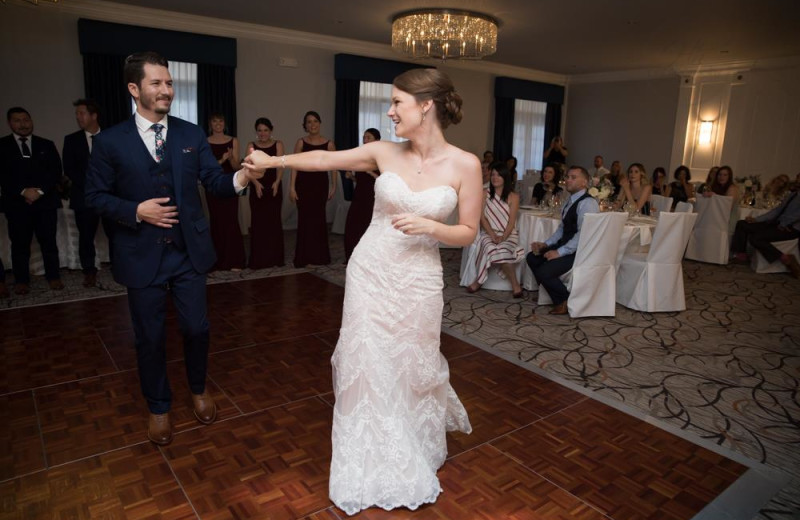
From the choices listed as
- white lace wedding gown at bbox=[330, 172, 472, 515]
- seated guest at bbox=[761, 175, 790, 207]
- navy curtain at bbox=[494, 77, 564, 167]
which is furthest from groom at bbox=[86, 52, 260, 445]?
navy curtain at bbox=[494, 77, 564, 167]

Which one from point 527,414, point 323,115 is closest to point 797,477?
point 527,414

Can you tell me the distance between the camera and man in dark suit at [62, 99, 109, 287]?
17.1 ft

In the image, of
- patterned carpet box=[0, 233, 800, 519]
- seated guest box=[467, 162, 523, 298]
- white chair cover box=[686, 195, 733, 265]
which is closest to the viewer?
patterned carpet box=[0, 233, 800, 519]

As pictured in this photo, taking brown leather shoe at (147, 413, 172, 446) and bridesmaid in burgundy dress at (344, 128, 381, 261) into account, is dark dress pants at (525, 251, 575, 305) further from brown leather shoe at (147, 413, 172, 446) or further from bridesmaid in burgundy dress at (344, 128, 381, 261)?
brown leather shoe at (147, 413, 172, 446)

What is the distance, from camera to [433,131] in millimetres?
2258

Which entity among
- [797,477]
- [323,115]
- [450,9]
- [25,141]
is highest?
[450,9]

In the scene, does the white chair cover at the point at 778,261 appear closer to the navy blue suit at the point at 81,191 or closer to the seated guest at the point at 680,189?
the seated guest at the point at 680,189

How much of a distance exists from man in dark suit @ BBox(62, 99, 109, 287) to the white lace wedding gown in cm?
410

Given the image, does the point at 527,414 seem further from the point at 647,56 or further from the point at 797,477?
the point at 647,56

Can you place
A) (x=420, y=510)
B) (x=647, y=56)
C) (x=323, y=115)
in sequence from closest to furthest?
(x=420, y=510), (x=323, y=115), (x=647, y=56)

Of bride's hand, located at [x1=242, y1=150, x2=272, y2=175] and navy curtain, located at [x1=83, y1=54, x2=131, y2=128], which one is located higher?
navy curtain, located at [x1=83, y1=54, x2=131, y2=128]

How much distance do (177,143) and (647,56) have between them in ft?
34.3

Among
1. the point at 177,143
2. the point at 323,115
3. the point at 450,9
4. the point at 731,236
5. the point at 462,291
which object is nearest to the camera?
the point at 177,143

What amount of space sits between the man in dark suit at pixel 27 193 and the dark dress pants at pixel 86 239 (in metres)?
0.22
